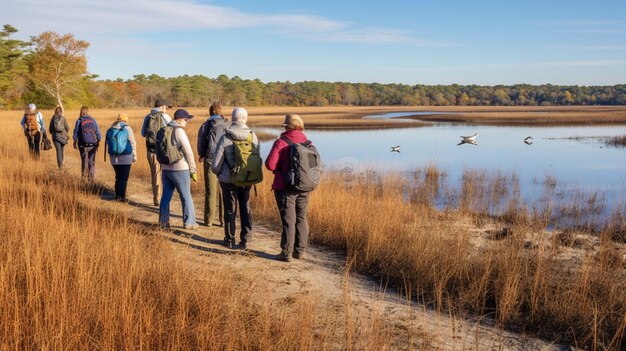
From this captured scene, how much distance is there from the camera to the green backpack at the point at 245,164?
6176 mm

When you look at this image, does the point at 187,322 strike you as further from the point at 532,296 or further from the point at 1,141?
the point at 1,141

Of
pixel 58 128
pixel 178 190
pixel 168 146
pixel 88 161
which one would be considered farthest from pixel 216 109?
pixel 58 128

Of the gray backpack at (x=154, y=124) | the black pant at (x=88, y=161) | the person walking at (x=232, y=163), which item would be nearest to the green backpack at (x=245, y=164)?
the person walking at (x=232, y=163)

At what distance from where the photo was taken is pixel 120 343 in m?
3.28

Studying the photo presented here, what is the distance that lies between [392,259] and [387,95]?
149m

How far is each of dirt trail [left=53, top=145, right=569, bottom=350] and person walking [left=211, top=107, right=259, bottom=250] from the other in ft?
1.40

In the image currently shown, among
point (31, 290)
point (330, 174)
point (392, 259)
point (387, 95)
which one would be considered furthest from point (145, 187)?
point (387, 95)

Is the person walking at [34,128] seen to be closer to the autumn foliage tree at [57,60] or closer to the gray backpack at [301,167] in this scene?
the gray backpack at [301,167]

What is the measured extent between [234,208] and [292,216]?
3.24ft

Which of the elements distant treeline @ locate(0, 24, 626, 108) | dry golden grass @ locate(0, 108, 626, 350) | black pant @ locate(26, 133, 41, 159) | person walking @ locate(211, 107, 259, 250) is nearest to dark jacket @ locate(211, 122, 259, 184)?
person walking @ locate(211, 107, 259, 250)

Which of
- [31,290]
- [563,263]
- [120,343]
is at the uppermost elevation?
[31,290]

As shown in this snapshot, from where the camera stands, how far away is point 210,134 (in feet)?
22.9

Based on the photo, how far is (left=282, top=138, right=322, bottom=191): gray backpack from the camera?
5.71 m

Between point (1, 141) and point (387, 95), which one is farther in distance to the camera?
point (387, 95)
